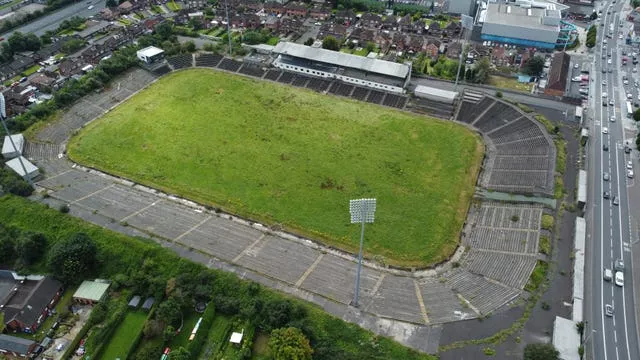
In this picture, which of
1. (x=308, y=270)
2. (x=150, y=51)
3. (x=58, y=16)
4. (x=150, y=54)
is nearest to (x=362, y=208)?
(x=308, y=270)

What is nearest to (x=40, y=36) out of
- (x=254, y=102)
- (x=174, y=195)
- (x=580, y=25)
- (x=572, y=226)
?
(x=254, y=102)

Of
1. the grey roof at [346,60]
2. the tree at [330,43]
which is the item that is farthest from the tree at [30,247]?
the tree at [330,43]

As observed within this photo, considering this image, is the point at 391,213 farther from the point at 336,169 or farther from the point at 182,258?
the point at 182,258

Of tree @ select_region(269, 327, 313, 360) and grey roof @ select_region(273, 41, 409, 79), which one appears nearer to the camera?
tree @ select_region(269, 327, 313, 360)

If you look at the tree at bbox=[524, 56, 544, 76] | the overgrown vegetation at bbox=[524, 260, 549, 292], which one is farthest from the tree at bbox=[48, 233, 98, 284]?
the tree at bbox=[524, 56, 544, 76]

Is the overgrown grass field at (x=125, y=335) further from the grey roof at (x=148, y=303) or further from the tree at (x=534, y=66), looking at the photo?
the tree at (x=534, y=66)

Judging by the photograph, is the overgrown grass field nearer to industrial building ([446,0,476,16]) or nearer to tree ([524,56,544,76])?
tree ([524,56,544,76])

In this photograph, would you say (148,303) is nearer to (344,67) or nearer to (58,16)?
(344,67)
